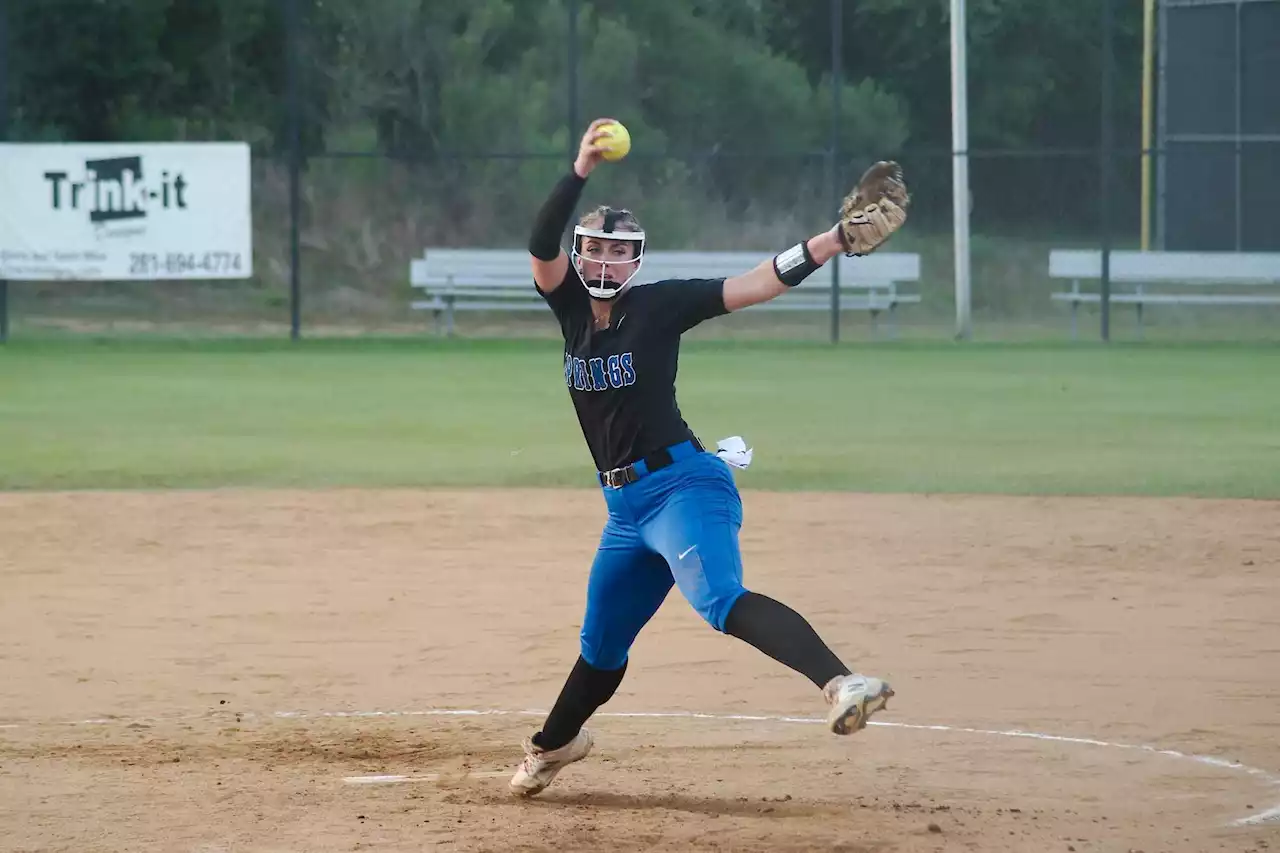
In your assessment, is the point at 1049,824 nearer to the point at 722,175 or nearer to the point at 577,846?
the point at 577,846

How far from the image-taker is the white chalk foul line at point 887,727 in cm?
660

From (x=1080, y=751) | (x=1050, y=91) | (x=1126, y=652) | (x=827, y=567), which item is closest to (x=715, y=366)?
(x=827, y=567)

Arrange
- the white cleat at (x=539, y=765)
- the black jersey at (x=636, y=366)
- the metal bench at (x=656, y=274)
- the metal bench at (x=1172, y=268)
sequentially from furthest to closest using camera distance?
the metal bench at (x=656, y=274) → the metal bench at (x=1172, y=268) → the white cleat at (x=539, y=765) → the black jersey at (x=636, y=366)

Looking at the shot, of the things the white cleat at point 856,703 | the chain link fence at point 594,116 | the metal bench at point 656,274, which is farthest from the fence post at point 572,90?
the white cleat at point 856,703

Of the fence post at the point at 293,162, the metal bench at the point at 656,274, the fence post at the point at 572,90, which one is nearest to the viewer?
the fence post at the point at 293,162

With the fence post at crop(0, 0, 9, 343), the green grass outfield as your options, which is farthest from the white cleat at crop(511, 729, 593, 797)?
the fence post at crop(0, 0, 9, 343)

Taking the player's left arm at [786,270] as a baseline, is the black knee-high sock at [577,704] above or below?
below

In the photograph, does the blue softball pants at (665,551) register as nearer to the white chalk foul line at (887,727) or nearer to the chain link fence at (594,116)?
the white chalk foul line at (887,727)

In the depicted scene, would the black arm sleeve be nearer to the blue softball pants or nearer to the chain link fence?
the blue softball pants

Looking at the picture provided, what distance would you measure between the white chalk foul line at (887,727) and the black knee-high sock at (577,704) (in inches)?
16.1

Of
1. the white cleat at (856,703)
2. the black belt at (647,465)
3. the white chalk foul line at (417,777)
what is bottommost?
the white chalk foul line at (417,777)

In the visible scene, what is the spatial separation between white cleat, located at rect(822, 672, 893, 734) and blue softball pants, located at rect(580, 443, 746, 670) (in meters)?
0.53

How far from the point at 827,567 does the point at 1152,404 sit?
9523mm

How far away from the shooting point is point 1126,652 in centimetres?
868
